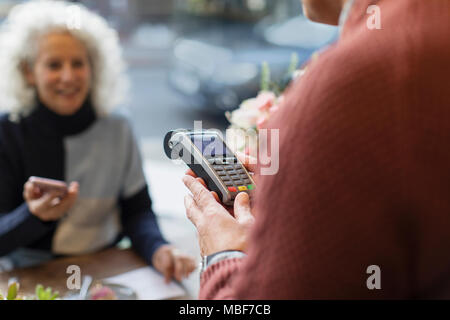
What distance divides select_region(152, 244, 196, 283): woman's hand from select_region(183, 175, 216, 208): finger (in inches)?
22.7

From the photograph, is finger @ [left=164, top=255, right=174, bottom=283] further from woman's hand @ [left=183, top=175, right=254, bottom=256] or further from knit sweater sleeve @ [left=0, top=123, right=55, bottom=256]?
woman's hand @ [left=183, top=175, right=254, bottom=256]

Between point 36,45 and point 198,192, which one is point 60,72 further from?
point 198,192

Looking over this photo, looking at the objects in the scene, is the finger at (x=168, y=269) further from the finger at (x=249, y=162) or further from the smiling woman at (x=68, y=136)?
the finger at (x=249, y=162)

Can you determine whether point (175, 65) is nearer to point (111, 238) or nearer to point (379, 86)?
point (111, 238)

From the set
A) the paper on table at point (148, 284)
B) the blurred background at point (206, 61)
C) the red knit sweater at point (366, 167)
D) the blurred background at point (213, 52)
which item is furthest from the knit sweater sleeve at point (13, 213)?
the blurred background at point (213, 52)

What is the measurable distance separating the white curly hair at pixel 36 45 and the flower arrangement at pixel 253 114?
0.59m

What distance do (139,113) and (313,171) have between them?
12.7 ft

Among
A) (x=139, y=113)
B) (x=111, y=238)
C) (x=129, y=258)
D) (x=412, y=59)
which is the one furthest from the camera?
(x=139, y=113)

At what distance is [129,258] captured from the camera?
3.97ft

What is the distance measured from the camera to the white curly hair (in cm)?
137

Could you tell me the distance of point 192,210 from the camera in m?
0.57

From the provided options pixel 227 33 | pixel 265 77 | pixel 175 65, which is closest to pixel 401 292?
pixel 265 77

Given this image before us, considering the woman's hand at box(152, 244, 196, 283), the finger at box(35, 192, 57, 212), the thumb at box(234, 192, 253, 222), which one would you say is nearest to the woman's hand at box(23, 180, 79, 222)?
the finger at box(35, 192, 57, 212)

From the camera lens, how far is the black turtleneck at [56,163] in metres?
1.27
